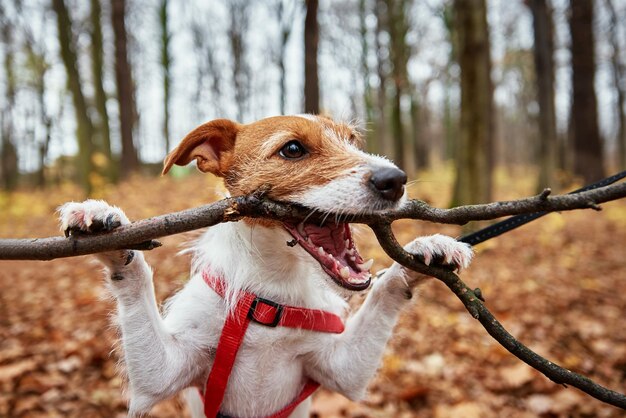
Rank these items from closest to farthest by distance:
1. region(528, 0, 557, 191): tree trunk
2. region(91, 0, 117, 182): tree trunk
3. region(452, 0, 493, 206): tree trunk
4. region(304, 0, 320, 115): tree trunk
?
region(452, 0, 493, 206): tree trunk, region(304, 0, 320, 115): tree trunk, region(528, 0, 557, 191): tree trunk, region(91, 0, 117, 182): tree trunk

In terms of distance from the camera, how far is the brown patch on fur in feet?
6.48

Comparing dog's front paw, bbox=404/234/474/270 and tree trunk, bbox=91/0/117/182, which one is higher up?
tree trunk, bbox=91/0/117/182

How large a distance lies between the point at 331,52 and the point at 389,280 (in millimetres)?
22417

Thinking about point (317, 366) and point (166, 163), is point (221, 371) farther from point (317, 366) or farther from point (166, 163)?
point (166, 163)

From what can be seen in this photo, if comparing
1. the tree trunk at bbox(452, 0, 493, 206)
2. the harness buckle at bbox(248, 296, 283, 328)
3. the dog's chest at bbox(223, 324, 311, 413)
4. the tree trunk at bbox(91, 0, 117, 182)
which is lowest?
the dog's chest at bbox(223, 324, 311, 413)

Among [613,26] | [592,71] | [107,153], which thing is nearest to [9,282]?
[107,153]

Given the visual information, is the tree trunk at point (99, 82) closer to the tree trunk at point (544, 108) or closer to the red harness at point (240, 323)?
the tree trunk at point (544, 108)

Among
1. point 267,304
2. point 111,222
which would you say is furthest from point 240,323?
point 111,222

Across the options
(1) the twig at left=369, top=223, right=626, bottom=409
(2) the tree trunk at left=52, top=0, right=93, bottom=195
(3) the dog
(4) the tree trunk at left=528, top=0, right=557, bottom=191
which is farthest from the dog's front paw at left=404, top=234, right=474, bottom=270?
(2) the tree trunk at left=52, top=0, right=93, bottom=195

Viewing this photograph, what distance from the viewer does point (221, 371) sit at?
201 cm

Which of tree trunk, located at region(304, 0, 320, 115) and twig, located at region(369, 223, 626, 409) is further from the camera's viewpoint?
tree trunk, located at region(304, 0, 320, 115)

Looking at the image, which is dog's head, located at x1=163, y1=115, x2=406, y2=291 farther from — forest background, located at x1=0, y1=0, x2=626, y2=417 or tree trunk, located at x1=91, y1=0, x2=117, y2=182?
tree trunk, located at x1=91, y1=0, x2=117, y2=182

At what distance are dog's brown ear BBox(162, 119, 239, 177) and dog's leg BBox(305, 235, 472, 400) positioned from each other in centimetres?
105

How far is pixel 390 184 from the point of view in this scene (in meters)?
1.76
